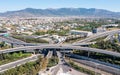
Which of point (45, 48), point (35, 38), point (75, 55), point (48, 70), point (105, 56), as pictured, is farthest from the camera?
point (35, 38)

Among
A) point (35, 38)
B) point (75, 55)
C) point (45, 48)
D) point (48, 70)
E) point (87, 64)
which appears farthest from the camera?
point (35, 38)

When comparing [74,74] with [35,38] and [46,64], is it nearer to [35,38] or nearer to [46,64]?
[46,64]

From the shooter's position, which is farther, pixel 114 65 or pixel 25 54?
pixel 25 54

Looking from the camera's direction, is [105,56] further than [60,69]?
Yes

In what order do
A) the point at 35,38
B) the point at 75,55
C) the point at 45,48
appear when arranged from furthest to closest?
the point at 35,38, the point at 45,48, the point at 75,55

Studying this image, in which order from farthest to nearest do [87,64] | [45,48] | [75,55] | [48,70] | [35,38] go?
1. [35,38]
2. [45,48]
3. [75,55]
4. [87,64]
5. [48,70]

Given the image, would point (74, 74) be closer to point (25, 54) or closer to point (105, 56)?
point (105, 56)

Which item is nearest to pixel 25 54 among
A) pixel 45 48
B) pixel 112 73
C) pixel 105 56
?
pixel 45 48

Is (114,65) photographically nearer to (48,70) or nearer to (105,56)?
(105,56)

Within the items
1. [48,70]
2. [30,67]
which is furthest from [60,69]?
[30,67]
